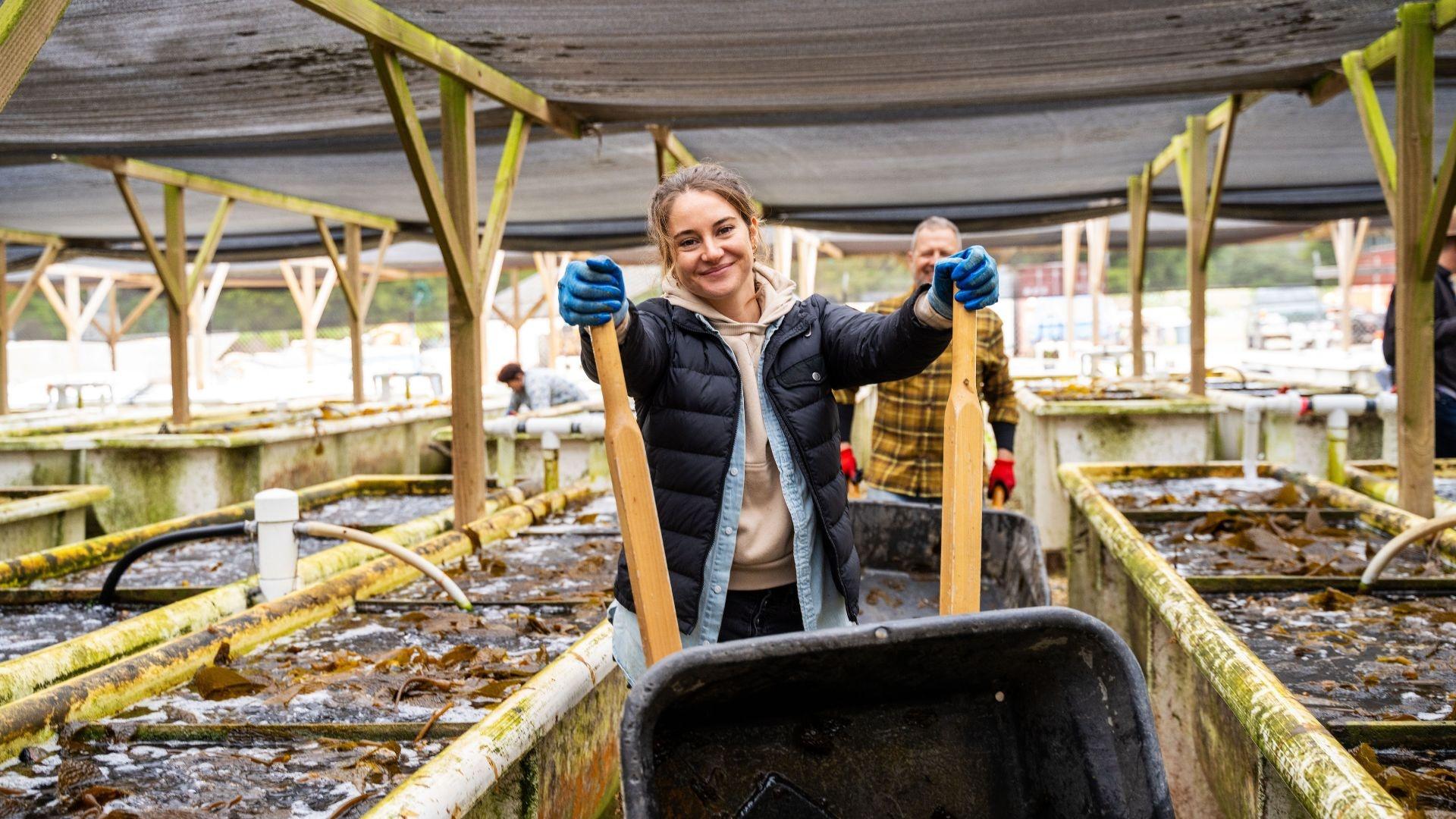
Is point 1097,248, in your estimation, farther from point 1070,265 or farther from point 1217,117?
point 1217,117

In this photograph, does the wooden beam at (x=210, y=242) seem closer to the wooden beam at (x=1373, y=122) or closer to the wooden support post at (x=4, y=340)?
the wooden support post at (x=4, y=340)

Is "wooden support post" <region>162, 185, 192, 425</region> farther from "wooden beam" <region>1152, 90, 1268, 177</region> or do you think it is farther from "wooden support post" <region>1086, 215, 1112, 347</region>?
"wooden support post" <region>1086, 215, 1112, 347</region>

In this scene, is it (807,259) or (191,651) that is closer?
(191,651)

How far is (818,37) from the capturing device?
→ 429 centimetres

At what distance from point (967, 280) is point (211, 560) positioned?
3.83m

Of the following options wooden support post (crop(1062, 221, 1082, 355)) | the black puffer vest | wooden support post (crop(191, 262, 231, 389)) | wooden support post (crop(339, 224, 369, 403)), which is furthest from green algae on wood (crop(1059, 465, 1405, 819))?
wooden support post (crop(191, 262, 231, 389))

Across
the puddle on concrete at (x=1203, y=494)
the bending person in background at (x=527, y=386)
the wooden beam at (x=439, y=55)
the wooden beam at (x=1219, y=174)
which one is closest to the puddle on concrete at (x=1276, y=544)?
the puddle on concrete at (x=1203, y=494)

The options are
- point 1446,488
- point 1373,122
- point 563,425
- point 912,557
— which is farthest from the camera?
point 563,425

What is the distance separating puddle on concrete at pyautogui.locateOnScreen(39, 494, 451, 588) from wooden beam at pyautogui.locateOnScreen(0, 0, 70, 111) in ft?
5.60

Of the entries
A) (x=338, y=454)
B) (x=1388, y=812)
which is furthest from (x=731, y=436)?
(x=338, y=454)

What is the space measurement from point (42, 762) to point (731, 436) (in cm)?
162

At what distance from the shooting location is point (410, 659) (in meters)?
3.11

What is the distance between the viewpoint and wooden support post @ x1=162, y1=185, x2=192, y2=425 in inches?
320

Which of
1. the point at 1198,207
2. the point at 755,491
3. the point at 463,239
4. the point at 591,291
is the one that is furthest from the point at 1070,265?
the point at 591,291
